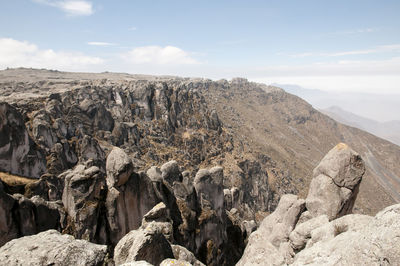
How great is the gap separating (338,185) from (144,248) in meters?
23.2

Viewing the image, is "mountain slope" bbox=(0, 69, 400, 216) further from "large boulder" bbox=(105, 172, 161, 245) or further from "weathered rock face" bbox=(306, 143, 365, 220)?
"large boulder" bbox=(105, 172, 161, 245)

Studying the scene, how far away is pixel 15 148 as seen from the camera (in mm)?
40219

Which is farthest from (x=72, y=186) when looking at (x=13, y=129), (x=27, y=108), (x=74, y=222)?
(x=27, y=108)

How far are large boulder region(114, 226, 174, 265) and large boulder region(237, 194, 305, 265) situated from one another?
8.36m

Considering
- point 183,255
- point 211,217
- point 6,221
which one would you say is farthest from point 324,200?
point 6,221

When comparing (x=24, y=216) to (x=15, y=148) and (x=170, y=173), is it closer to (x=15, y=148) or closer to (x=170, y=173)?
(x=170, y=173)

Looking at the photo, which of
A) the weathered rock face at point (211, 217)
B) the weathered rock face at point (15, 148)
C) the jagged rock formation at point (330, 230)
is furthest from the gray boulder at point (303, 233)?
the weathered rock face at point (15, 148)

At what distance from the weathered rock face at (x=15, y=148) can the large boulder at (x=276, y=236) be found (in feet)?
110

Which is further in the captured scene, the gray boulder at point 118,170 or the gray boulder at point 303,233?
the gray boulder at point 118,170

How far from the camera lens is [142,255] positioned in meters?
16.7

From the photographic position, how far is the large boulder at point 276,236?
74.8 ft

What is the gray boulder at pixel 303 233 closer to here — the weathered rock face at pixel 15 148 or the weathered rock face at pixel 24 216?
the weathered rock face at pixel 24 216

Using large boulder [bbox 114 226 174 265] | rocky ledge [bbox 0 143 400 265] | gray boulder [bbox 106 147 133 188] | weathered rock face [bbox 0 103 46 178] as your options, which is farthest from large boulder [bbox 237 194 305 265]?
weathered rock face [bbox 0 103 46 178]

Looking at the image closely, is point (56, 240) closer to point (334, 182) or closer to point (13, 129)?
point (334, 182)
